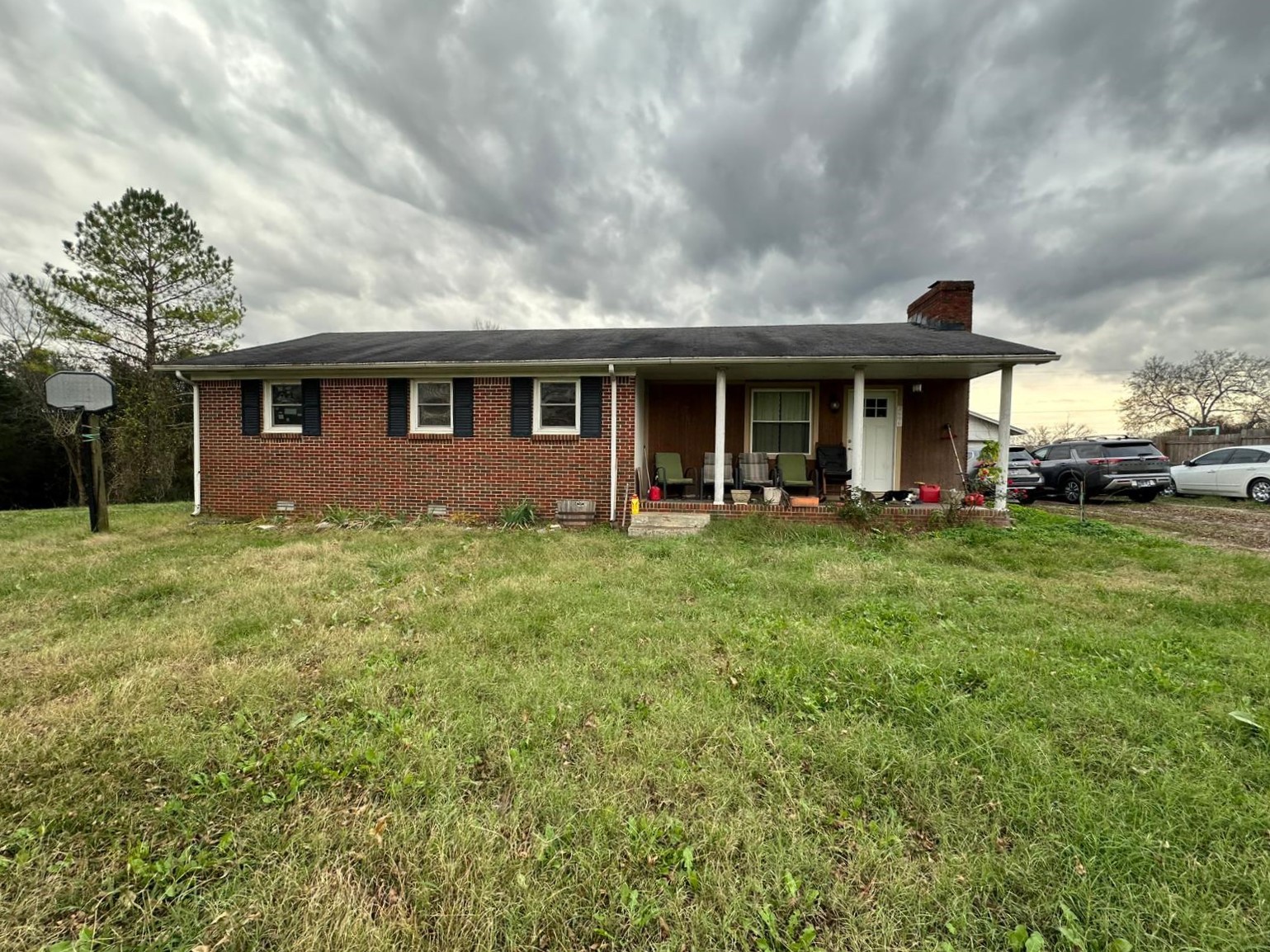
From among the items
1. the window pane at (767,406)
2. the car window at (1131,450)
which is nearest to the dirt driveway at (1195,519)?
the car window at (1131,450)

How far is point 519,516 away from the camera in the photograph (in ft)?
26.8

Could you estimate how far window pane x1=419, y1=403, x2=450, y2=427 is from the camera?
28.7 feet

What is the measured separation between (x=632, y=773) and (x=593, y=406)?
679cm

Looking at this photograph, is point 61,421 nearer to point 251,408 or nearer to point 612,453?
point 251,408

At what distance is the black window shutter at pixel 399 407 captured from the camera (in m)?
8.64

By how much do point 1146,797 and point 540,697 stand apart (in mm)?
2609

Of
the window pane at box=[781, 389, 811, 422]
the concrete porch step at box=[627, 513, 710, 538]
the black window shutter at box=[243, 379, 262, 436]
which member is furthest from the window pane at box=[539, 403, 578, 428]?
the black window shutter at box=[243, 379, 262, 436]

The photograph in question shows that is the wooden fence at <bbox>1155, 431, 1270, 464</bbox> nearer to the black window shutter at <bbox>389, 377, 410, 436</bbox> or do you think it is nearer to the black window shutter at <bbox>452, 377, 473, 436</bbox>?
the black window shutter at <bbox>452, 377, 473, 436</bbox>

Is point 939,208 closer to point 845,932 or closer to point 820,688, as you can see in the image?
point 820,688

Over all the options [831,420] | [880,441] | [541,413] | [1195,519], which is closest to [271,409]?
[541,413]

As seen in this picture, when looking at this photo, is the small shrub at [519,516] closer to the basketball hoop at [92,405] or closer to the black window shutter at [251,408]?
the black window shutter at [251,408]

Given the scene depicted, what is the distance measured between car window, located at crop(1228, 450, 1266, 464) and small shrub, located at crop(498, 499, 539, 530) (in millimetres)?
15609

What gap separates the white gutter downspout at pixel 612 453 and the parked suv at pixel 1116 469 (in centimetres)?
1031

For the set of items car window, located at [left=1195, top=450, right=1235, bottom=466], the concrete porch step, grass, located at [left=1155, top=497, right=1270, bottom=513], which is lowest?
the concrete porch step
